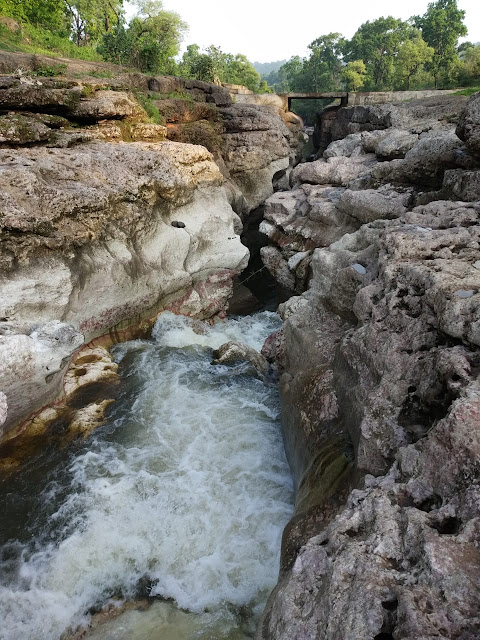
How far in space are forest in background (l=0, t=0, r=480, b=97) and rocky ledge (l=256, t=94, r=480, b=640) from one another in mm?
18153

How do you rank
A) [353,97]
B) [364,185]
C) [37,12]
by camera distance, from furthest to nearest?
[353,97], [37,12], [364,185]

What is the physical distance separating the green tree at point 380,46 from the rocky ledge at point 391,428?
52.4 meters

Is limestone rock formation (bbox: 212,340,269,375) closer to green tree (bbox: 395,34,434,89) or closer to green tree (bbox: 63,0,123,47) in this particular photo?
green tree (bbox: 63,0,123,47)

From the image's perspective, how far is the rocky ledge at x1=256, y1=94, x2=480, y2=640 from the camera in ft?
8.81

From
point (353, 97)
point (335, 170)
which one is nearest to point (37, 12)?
point (335, 170)

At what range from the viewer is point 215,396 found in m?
9.14

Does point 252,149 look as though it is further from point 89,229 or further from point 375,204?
point 89,229

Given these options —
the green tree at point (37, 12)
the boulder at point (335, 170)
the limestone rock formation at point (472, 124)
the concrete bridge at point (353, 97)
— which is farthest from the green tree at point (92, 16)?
the limestone rock formation at point (472, 124)

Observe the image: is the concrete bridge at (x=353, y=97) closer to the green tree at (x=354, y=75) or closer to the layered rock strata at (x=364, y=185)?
the layered rock strata at (x=364, y=185)

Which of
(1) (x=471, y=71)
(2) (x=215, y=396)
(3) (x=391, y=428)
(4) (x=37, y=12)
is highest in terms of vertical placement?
(1) (x=471, y=71)

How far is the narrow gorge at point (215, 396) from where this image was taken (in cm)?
329

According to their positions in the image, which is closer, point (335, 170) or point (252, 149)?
point (335, 170)

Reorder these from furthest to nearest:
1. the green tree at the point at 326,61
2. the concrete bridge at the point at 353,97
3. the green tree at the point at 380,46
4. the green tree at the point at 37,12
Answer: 1. the green tree at the point at 326,61
2. the green tree at the point at 380,46
3. the concrete bridge at the point at 353,97
4. the green tree at the point at 37,12

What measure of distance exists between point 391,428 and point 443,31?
198ft
